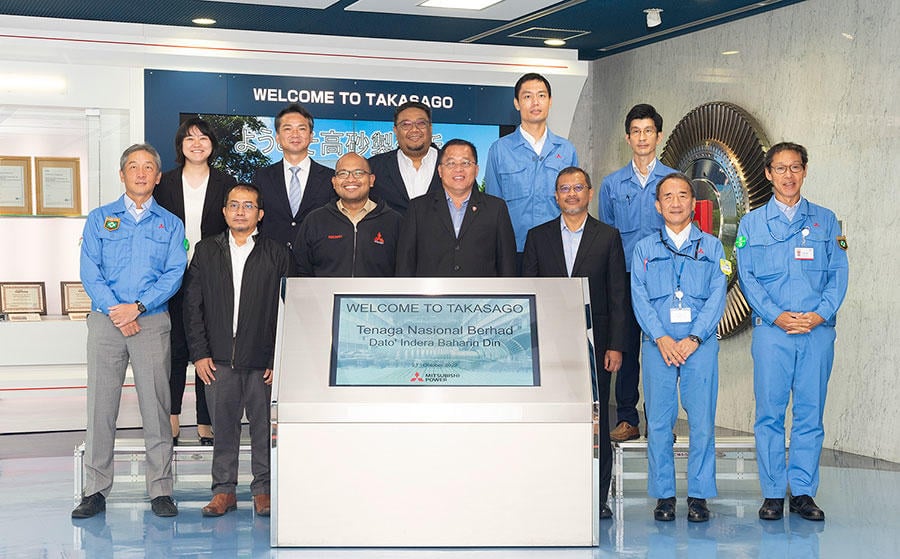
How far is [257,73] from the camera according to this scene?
7598 mm

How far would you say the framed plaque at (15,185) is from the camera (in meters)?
7.20

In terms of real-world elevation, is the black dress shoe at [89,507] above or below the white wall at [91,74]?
below

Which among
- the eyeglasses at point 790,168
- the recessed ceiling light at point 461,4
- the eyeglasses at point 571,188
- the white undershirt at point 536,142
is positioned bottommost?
the eyeglasses at point 571,188

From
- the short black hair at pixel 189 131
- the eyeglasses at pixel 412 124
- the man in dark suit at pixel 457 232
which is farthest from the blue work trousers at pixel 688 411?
the short black hair at pixel 189 131

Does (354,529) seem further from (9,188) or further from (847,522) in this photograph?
(9,188)

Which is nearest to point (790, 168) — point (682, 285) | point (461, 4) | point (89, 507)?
point (682, 285)

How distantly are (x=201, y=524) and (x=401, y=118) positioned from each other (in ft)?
7.14

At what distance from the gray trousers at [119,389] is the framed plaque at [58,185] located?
8.46 feet

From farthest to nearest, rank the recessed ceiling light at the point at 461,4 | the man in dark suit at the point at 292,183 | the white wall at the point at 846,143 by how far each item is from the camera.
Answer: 1. the recessed ceiling light at the point at 461,4
2. the white wall at the point at 846,143
3. the man in dark suit at the point at 292,183

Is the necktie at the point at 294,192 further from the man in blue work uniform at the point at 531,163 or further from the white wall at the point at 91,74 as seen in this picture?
the white wall at the point at 91,74

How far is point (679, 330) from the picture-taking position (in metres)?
4.90

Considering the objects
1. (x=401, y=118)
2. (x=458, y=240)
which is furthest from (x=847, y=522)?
(x=401, y=118)

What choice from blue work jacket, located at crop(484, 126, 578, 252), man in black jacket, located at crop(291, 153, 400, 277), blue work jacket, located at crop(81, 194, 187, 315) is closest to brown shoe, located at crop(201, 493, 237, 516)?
blue work jacket, located at crop(81, 194, 187, 315)

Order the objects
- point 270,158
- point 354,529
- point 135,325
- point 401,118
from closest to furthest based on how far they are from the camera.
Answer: point 354,529, point 135,325, point 401,118, point 270,158
